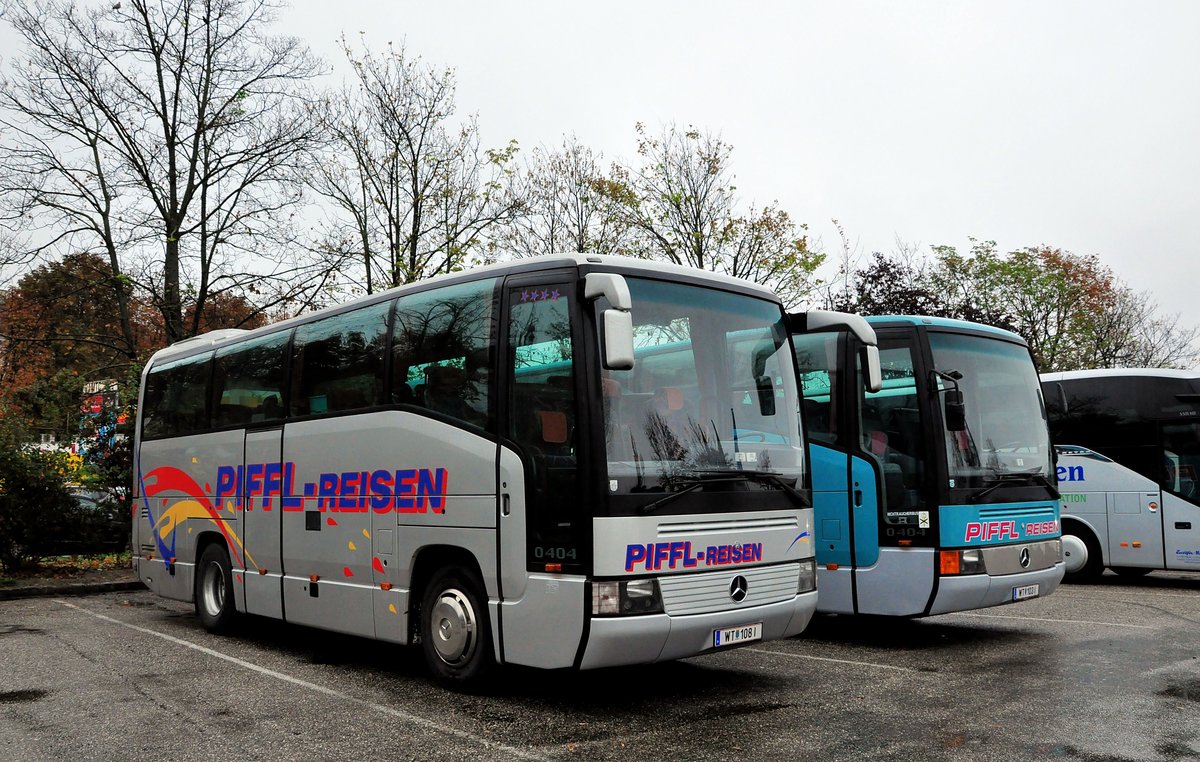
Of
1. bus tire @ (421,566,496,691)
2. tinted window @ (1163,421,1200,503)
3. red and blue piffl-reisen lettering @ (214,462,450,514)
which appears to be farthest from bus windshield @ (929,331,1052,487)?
tinted window @ (1163,421,1200,503)

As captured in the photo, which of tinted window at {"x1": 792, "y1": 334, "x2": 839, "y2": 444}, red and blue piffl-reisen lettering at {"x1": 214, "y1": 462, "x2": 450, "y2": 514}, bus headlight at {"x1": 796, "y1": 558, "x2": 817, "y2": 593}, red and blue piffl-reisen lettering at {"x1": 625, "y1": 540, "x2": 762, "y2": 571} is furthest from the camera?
tinted window at {"x1": 792, "y1": 334, "x2": 839, "y2": 444}

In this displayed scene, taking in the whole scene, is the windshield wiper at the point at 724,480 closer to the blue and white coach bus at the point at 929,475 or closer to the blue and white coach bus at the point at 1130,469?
the blue and white coach bus at the point at 929,475

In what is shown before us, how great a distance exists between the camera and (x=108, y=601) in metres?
14.5

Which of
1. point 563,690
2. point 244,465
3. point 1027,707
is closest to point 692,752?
point 563,690

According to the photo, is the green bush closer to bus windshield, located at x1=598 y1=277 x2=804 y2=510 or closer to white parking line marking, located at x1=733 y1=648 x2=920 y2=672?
white parking line marking, located at x1=733 y1=648 x2=920 y2=672

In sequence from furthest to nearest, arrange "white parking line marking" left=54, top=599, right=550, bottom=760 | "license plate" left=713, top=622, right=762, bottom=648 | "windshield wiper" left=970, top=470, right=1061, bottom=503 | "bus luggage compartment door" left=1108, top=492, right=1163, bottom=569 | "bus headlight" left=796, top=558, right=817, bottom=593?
"bus luggage compartment door" left=1108, top=492, right=1163, bottom=569
"windshield wiper" left=970, top=470, right=1061, bottom=503
"bus headlight" left=796, top=558, right=817, bottom=593
"license plate" left=713, top=622, right=762, bottom=648
"white parking line marking" left=54, top=599, right=550, bottom=760

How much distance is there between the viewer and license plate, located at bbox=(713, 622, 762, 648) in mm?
6961

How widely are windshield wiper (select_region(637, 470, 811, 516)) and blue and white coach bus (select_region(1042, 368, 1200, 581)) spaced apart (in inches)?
317

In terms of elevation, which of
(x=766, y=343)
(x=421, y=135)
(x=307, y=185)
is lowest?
(x=766, y=343)

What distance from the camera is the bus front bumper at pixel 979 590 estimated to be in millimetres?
9180

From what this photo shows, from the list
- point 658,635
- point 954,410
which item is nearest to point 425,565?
point 658,635

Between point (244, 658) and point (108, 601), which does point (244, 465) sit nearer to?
point (244, 658)

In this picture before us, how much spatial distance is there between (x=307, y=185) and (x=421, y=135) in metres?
3.10

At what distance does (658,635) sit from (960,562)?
3814mm
